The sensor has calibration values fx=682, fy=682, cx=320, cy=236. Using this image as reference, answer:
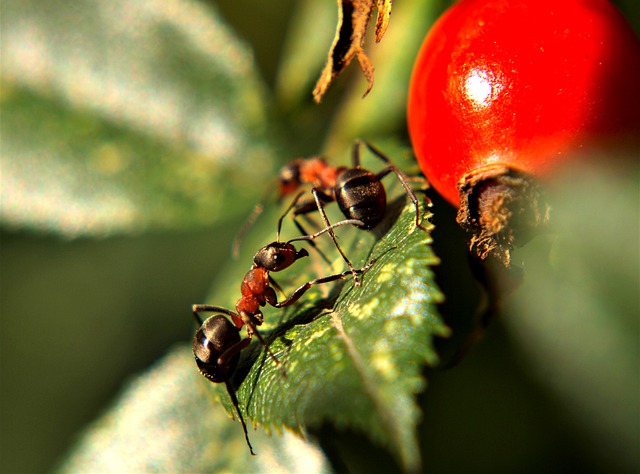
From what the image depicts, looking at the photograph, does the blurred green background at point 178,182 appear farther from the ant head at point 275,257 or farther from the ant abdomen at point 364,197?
the ant head at point 275,257

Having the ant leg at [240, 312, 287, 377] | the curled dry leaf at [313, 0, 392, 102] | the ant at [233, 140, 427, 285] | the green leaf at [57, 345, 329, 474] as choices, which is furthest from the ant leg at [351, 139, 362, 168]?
the green leaf at [57, 345, 329, 474]

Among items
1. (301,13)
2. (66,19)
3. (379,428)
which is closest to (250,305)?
(379,428)

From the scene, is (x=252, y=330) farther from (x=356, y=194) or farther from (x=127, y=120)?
(x=127, y=120)

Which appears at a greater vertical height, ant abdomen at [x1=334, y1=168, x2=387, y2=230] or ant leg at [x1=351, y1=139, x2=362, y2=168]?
ant leg at [x1=351, y1=139, x2=362, y2=168]

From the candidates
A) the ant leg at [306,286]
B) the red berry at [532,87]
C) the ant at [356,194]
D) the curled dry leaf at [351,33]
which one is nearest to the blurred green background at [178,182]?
the ant at [356,194]

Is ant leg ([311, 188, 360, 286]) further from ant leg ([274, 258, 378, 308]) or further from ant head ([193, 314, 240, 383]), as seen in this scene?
ant head ([193, 314, 240, 383])

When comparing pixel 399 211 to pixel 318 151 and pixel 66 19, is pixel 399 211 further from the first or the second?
pixel 66 19
